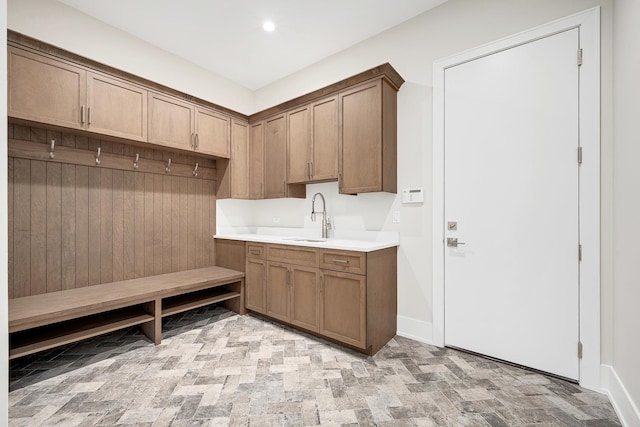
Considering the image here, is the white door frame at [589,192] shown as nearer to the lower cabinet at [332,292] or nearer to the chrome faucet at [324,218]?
the lower cabinet at [332,292]

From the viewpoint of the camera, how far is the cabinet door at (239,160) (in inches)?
142

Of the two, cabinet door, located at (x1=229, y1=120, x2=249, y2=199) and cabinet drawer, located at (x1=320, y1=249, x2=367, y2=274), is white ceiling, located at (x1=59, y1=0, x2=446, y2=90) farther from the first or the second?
cabinet drawer, located at (x1=320, y1=249, x2=367, y2=274)

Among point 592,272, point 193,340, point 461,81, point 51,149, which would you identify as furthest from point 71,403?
point 461,81

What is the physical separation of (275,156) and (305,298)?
5.75 feet

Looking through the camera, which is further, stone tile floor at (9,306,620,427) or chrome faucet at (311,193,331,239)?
chrome faucet at (311,193,331,239)

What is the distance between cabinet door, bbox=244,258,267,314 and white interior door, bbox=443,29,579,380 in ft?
6.09

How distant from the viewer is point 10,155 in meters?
2.26

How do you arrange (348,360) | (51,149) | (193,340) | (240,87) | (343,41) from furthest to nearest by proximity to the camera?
(240,87)
(343,41)
(193,340)
(51,149)
(348,360)

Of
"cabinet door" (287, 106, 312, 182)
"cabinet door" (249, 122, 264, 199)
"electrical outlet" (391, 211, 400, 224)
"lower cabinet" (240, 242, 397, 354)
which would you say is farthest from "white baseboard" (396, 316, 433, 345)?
"cabinet door" (249, 122, 264, 199)

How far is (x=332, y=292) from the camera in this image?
2.48 metres

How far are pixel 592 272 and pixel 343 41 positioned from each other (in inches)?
120

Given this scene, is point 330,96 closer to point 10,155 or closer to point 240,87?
point 240,87

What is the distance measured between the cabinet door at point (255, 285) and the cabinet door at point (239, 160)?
3.22 feet

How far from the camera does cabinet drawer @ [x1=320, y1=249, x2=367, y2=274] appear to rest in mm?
2293
